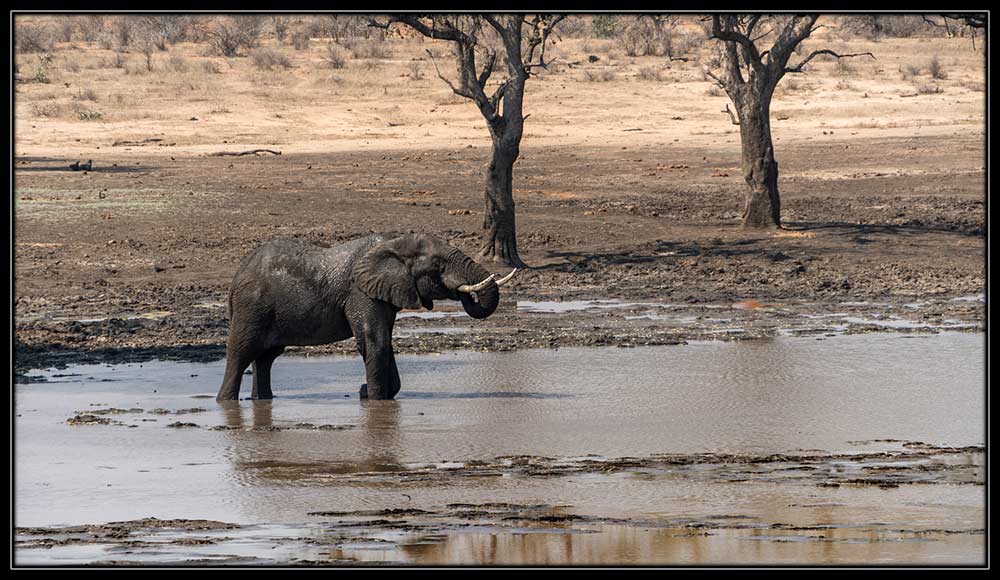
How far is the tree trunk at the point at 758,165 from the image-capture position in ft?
71.1

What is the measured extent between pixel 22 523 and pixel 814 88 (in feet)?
99.4

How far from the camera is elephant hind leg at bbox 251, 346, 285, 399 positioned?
1200 centimetres

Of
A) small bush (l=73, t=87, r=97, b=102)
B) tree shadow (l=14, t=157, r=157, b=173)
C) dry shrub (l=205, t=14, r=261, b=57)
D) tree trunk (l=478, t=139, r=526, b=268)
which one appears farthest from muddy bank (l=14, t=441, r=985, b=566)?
dry shrub (l=205, t=14, r=261, b=57)

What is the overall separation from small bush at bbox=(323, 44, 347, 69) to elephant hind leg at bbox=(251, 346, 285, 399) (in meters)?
27.0

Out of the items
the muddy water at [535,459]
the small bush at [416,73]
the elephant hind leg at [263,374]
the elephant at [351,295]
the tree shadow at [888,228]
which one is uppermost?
the small bush at [416,73]

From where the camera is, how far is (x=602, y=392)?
1213cm

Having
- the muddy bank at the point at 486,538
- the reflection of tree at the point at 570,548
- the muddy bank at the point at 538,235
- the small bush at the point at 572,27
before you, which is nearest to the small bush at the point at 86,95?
the muddy bank at the point at 538,235

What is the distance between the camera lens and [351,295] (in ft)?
38.7

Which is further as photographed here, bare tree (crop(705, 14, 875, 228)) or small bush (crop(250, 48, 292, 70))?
small bush (crop(250, 48, 292, 70))

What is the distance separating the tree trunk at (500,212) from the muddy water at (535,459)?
5.35 m

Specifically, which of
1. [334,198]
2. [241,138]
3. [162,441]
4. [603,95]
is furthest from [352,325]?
[603,95]

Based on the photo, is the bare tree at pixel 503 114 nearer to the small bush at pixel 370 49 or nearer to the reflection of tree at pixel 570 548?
the reflection of tree at pixel 570 548

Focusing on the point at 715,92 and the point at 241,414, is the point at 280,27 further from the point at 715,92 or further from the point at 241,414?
the point at 241,414

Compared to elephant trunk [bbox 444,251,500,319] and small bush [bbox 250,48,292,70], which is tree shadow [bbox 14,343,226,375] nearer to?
elephant trunk [bbox 444,251,500,319]
